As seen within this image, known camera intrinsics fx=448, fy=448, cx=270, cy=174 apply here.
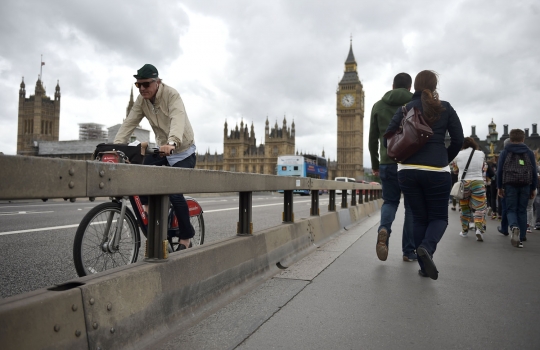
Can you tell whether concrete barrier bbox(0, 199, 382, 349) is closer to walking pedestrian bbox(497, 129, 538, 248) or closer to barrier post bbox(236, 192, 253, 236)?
barrier post bbox(236, 192, 253, 236)

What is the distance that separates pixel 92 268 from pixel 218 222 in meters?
6.36

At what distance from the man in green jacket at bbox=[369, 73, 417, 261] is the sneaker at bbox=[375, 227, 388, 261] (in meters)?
0.26

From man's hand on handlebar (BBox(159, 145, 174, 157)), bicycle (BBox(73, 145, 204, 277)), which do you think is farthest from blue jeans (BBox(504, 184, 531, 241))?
bicycle (BBox(73, 145, 204, 277))

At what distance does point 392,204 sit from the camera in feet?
19.0

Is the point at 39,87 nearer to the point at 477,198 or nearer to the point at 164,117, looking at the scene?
the point at 477,198

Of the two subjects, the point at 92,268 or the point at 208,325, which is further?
the point at 92,268

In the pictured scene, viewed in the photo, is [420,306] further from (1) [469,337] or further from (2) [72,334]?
(2) [72,334]

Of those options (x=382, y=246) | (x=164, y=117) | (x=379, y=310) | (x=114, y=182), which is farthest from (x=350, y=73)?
(x=114, y=182)

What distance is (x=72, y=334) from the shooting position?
196 cm

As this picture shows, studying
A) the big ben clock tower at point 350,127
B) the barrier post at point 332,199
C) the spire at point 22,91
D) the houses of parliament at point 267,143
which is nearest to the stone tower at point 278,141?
the houses of parliament at point 267,143

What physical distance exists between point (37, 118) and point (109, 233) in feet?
559

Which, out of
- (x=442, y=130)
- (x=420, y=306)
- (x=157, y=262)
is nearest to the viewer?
(x=157, y=262)

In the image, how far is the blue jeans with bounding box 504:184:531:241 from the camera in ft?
25.4

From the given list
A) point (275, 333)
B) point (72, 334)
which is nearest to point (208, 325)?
point (275, 333)
